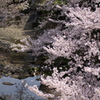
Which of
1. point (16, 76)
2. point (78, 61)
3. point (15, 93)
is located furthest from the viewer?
point (16, 76)

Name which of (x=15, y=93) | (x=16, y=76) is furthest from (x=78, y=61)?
(x=16, y=76)

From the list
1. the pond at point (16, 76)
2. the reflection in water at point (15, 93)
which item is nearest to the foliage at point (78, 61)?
the pond at point (16, 76)

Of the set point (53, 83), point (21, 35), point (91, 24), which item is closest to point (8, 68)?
point (91, 24)

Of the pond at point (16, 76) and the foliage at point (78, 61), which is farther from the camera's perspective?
the pond at point (16, 76)

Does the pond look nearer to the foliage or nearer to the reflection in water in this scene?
the reflection in water

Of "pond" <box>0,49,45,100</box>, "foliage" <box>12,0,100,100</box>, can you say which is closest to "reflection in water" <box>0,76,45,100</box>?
"pond" <box>0,49,45,100</box>

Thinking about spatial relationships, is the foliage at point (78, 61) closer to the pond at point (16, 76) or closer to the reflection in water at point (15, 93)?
the pond at point (16, 76)

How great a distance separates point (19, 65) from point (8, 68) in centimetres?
68

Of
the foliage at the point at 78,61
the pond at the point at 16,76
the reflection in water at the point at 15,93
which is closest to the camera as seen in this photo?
the foliage at the point at 78,61

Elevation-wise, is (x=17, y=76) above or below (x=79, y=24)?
below

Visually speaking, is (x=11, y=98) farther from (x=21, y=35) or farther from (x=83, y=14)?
(x=21, y=35)

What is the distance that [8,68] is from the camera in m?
8.17

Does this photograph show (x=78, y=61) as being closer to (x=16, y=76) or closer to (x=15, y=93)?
(x=15, y=93)

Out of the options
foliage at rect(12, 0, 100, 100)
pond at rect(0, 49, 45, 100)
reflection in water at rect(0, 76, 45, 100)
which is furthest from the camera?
pond at rect(0, 49, 45, 100)
